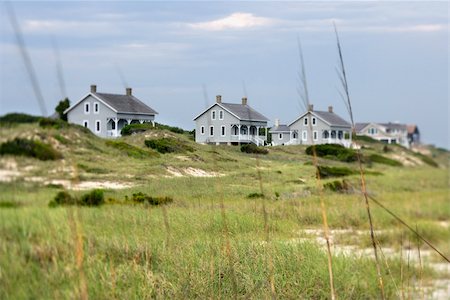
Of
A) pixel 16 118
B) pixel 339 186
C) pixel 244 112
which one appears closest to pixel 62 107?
pixel 16 118

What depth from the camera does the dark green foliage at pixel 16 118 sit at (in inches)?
152

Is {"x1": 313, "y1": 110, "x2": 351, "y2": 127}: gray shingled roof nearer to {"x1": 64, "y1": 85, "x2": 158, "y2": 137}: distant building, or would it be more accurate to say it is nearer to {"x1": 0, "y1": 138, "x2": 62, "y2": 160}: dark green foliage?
{"x1": 64, "y1": 85, "x2": 158, "y2": 137}: distant building

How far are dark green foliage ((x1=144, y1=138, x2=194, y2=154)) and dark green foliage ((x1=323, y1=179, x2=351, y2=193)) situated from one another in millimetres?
3618

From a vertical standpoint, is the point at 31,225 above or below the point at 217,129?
below

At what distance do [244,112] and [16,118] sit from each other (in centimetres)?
178

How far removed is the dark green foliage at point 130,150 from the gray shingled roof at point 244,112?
61 centimetres

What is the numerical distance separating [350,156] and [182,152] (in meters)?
3.46

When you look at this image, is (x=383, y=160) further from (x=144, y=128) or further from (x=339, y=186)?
(x=144, y=128)

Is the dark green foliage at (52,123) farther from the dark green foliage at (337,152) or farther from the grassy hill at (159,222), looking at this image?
the dark green foliage at (337,152)

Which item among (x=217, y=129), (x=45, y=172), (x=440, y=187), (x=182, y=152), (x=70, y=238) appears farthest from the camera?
(x=440, y=187)

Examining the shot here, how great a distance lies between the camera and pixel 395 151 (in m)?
7.76

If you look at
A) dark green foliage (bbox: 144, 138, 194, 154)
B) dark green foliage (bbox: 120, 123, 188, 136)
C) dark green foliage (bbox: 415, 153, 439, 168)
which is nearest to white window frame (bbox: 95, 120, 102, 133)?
dark green foliage (bbox: 120, 123, 188, 136)

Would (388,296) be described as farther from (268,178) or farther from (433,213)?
(433,213)

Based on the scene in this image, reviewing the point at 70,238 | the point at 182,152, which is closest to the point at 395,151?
the point at 182,152
